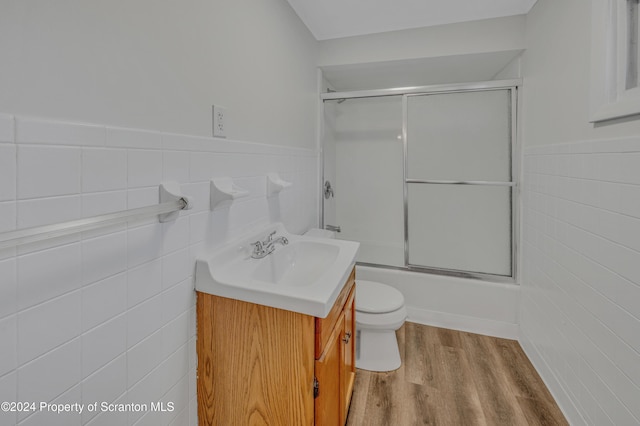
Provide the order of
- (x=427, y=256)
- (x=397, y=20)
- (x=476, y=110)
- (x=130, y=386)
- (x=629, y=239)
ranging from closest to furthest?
(x=130, y=386)
(x=629, y=239)
(x=397, y=20)
(x=476, y=110)
(x=427, y=256)

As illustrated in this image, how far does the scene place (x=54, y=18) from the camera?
26.7 inches

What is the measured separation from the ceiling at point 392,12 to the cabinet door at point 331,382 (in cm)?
193

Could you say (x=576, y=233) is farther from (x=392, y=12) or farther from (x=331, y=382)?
(x=392, y=12)

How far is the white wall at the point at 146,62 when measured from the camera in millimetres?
638

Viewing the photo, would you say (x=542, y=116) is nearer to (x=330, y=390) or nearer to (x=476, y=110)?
(x=476, y=110)

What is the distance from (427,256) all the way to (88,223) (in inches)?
97.4

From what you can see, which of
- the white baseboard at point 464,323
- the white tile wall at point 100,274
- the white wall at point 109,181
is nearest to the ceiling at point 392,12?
the white wall at point 109,181

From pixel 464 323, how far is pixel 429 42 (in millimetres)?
2105

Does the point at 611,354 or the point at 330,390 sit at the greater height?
the point at 611,354

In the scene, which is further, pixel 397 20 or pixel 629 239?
pixel 397 20

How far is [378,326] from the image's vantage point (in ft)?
5.93

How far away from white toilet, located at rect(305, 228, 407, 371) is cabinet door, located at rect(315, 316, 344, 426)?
0.53 meters

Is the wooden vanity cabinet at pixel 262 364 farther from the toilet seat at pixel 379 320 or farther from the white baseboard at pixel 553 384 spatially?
the white baseboard at pixel 553 384

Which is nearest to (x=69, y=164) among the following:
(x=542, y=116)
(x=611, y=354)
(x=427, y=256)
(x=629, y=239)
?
(x=629, y=239)
